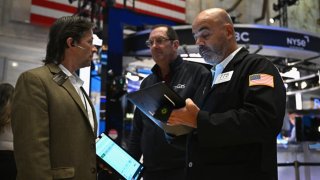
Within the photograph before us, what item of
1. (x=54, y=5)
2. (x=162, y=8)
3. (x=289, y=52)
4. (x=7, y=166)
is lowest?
(x=7, y=166)

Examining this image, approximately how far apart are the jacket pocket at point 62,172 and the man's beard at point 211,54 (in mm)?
887

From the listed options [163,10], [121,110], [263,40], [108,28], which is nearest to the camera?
[121,110]

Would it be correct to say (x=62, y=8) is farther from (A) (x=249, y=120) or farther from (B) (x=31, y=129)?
(A) (x=249, y=120)

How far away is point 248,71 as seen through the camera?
1.75 m

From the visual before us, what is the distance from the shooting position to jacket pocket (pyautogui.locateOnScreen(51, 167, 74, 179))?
5.74 feet

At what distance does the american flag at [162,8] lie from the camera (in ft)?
28.4

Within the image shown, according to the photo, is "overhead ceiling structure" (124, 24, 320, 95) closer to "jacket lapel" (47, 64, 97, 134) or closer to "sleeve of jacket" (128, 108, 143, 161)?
"sleeve of jacket" (128, 108, 143, 161)

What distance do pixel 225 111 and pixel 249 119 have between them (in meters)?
0.20

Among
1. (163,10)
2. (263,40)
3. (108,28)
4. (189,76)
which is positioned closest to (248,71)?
(189,76)

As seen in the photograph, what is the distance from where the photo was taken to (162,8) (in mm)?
8859

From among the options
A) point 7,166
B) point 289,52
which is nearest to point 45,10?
point 289,52

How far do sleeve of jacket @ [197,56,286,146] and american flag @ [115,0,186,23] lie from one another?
7.12 m

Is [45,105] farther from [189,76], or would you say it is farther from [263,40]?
[263,40]

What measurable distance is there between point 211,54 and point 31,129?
3.15ft
